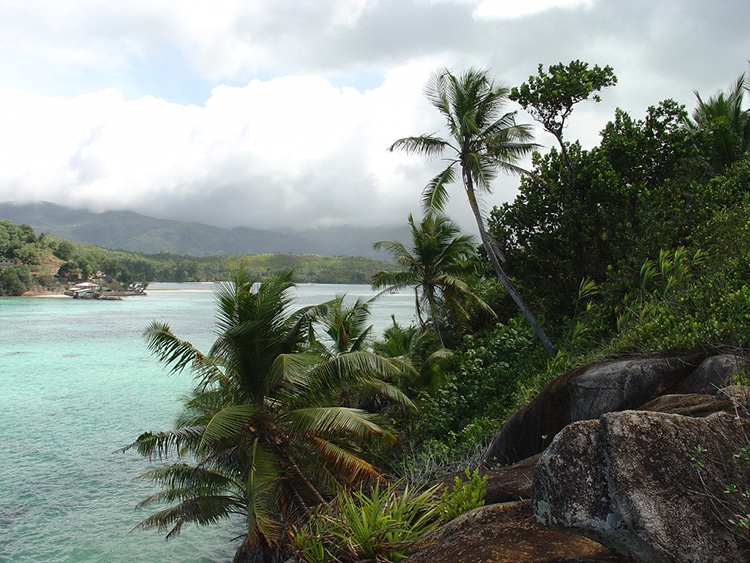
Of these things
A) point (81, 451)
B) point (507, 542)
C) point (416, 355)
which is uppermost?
point (507, 542)

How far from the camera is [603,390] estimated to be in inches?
308

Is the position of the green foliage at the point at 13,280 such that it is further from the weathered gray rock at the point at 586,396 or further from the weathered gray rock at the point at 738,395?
the weathered gray rock at the point at 738,395

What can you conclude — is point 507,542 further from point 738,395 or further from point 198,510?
point 198,510

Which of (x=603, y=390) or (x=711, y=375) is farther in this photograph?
(x=603, y=390)

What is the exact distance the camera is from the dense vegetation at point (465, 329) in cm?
934

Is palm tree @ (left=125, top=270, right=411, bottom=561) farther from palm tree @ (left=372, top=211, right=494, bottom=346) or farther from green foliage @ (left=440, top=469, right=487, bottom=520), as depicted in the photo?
palm tree @ (left=372, top=211, right=494, bottom=346)

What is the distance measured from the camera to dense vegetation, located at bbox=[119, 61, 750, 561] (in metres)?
9.34

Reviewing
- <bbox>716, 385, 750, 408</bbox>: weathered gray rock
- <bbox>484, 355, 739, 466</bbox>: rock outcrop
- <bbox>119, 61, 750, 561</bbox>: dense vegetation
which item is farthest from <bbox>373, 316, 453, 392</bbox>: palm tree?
<bbox>716, 385, 750, 408</bbox>: weathered gray rock

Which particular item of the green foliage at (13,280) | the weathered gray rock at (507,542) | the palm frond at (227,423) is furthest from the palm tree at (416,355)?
the green foliage at (13,280)

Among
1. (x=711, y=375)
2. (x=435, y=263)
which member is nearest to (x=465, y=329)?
(x=435, y=263)

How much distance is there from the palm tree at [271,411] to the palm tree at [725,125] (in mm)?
15228

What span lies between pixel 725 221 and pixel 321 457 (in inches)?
413

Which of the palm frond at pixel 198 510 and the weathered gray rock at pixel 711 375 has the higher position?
the weathered gray rock at pixel 711 375

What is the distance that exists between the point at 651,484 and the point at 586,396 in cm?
497
